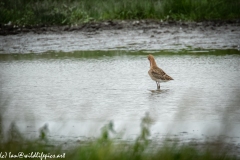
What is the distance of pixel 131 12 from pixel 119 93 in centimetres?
1232

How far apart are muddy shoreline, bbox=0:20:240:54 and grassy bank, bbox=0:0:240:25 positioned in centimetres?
70

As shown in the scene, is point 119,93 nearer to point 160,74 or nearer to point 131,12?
point 160,74

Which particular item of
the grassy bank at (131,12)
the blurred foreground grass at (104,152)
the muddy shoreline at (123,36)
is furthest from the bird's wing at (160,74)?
the grassy bank at (131,12)

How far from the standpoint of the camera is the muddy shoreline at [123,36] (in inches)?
704

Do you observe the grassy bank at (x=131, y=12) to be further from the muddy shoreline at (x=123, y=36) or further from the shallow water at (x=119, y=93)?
the shallow water at (x=119, y=93)

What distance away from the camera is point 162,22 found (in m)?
21.8

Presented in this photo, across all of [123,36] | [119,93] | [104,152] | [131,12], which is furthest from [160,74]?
[131,12]

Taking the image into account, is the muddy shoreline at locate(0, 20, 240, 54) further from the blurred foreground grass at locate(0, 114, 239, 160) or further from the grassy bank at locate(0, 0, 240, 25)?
the blurred foreground grass at locate(0, 114, 239, 160)

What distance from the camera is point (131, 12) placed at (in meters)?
22.8

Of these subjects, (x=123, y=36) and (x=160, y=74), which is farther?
(x=123, y=36)

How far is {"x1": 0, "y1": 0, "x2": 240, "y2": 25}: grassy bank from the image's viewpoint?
73.3ft

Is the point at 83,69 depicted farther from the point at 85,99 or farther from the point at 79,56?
the point at 85,99

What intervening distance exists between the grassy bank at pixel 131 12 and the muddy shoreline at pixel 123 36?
0.70 metres

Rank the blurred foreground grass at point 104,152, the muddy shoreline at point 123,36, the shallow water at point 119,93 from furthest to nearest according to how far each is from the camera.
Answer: the muddy shoreline at point 123,36
the shallow water at point 119,93
the blurred foreground grass at point 104,152
